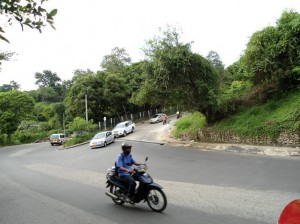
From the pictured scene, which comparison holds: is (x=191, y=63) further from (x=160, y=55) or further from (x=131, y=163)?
(x=131, y=163)

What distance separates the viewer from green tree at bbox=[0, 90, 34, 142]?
1853 inches

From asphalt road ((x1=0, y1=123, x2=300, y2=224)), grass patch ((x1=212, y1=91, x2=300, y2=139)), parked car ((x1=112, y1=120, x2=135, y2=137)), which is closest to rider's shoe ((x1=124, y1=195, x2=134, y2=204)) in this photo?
asphalt road ((x1=0, y1=123, x2=300, y2=224))

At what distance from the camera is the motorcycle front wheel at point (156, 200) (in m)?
7.13

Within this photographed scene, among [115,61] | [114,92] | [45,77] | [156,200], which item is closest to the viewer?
[156,200]

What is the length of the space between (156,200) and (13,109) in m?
48.4

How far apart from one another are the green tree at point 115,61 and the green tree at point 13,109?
18.7 meters

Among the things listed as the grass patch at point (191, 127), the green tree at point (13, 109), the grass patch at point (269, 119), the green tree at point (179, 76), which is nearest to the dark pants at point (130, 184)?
the grass patch at point (269, 119)

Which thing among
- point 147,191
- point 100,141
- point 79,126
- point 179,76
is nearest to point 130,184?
point 147,191

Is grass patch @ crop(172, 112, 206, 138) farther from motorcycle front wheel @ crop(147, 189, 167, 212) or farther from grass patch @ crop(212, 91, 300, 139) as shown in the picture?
motorcycle front wheel @ crop(147, 189, 167, 212)

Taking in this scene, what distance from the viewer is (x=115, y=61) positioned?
211ft

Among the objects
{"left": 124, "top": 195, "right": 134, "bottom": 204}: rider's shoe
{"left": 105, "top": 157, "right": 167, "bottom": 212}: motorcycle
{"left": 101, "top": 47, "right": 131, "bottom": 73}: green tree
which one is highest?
{"left": 101, "top": 47, "right": 131, "bottom": 73}: green tree

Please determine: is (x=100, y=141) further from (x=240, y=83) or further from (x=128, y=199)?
(x=128, y=199)

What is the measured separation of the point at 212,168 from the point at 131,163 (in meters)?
5.74

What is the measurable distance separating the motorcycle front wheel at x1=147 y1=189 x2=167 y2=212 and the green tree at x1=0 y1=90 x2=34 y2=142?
45323mm
